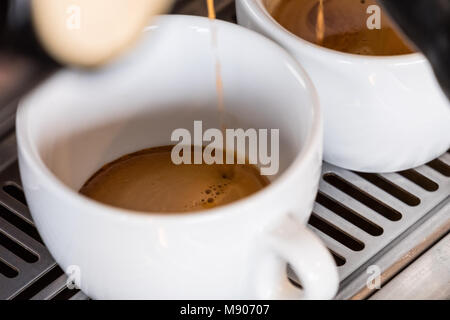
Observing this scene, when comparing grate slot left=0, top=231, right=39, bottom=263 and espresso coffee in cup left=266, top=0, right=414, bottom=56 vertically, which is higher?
espresso coffee in cup left=266, top=0, right=414, bottom=56

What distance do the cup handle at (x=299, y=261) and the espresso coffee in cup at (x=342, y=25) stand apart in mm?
256

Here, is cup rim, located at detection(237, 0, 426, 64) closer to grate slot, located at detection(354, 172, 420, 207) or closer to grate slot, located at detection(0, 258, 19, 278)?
grate slot, located at detection(354, 172, 420, 207)

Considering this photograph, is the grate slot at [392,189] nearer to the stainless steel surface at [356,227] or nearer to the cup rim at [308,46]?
the stainless steel surface at [356,227]

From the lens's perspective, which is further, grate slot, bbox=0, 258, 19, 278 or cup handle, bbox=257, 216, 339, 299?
grate slot, bbox=0, 258, 19, 278

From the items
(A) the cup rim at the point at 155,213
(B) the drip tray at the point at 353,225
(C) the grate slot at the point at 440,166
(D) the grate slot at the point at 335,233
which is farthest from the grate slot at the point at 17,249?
(C) the grate slot at the point at 440,166

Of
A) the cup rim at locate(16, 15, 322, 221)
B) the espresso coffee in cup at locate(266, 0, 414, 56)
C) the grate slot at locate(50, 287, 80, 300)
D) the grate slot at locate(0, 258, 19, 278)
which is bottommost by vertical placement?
the grate slot at locate(50, 287, 80, 300)

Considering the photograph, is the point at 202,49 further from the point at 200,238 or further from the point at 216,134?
the point at 200,238

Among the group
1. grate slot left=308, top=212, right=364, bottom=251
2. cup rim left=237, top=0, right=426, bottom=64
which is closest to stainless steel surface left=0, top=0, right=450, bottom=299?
grate slot left=308, top=212, right=364, bottom=251

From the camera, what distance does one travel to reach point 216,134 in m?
0.64

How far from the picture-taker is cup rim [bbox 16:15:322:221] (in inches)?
17.2

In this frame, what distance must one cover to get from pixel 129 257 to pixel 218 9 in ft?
1.14

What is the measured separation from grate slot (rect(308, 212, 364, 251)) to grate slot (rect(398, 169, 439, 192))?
0.08 m

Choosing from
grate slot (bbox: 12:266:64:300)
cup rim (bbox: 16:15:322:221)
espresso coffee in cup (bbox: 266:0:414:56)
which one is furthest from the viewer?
espresso coffee in cup (bbox: 266:0:414:56)

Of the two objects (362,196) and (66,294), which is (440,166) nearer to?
(362,196)
